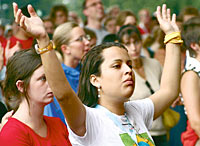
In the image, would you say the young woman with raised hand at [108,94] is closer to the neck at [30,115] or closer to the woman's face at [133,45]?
the neck at [30,115]

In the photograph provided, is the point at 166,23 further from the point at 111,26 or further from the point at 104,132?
the point at 111,26

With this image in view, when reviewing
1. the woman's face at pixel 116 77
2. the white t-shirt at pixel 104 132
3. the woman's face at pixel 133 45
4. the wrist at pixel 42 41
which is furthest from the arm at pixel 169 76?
the woman's face at pixel 133 45

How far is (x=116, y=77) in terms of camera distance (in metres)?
2.37

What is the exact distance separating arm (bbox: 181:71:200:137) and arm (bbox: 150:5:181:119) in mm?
433

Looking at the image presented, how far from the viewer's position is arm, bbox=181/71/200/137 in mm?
3111

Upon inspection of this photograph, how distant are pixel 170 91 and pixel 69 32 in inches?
77.4

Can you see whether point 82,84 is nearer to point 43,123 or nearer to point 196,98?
point 43,123

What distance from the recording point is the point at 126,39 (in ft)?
15.5

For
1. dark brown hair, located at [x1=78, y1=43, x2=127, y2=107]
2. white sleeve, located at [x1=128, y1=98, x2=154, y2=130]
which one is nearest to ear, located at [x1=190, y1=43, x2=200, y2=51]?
white sleeve, located at [x1=128, y1=98, x2=154, y2=130]

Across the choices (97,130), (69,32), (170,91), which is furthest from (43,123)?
(69,32)

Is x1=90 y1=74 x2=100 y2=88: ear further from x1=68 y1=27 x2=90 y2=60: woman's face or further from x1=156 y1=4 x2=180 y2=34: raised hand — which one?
x1=68 y1=27 x2=90 y2=60: woman's face

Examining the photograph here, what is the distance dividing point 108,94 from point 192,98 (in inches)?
38.3

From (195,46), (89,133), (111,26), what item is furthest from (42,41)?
(111,26)

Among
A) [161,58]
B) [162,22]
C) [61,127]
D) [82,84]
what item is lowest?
[161,58]
